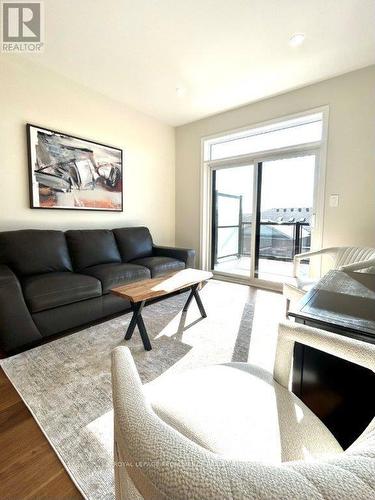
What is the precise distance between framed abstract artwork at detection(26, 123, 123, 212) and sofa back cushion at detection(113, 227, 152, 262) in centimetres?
39

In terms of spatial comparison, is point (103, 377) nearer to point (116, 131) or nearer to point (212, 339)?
point (212, 339)

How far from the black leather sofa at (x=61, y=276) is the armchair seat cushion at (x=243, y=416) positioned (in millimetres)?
1439

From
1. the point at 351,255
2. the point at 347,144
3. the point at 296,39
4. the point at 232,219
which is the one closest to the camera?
the point at 296,39

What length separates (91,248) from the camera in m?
2.82

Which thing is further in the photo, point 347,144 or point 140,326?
point 347,144

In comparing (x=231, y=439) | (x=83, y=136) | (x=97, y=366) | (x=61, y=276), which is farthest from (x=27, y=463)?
(x=83, y=136)

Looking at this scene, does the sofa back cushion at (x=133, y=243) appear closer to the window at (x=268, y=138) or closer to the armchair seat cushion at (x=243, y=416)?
the window at (x=268, y=138)

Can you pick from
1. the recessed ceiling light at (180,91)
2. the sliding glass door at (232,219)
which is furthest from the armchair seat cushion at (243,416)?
the recessed ceiling light at (180,91)

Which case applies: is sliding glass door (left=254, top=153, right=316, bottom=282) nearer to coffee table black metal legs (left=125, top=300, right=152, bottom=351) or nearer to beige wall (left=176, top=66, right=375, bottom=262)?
beige wall (left=176, top=66, right=375, bottom=262)

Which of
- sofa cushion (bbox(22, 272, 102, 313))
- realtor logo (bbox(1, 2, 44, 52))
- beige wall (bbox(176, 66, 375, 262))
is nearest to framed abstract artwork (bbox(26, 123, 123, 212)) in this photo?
realtor logo (bbox(1, 2, 44, 52))

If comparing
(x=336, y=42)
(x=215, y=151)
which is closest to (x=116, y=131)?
(x=215, y=151)

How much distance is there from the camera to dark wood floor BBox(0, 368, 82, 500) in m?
→ 0.92

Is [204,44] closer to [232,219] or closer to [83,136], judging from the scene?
[83,136]

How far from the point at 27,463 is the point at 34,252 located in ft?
5.88
